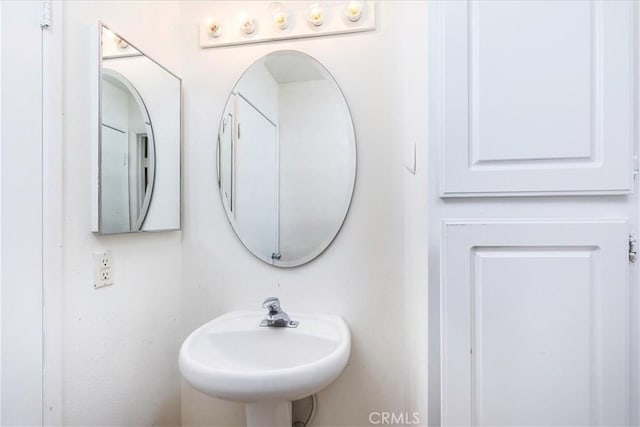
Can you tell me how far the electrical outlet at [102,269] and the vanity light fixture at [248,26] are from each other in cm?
103

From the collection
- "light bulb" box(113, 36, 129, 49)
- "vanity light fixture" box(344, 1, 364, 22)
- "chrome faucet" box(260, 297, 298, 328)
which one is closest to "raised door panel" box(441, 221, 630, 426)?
"chrome faucet" box(260, 297, 298, 328)

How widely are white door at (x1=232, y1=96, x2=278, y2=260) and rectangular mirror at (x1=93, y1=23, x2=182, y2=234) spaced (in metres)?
0.27

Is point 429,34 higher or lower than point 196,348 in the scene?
higher

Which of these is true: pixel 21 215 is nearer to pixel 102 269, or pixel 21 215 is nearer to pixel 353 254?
pixel 102 269

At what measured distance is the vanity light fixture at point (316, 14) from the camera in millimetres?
1267

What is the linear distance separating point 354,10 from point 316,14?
15cm

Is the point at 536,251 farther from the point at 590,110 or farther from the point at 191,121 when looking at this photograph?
the point at 191,121

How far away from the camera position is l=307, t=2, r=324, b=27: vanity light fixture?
1267mm

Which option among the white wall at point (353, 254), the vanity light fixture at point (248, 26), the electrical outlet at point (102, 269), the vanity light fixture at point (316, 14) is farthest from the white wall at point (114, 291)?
the vanity light fixture at point (316, 14)

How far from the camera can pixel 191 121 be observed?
139 centimetres

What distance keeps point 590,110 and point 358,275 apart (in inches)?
34.5

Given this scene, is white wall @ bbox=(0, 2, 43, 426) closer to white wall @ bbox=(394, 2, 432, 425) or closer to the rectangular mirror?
the rectangular mirror

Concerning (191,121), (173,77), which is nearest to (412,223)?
(191,121)

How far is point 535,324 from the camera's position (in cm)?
71
